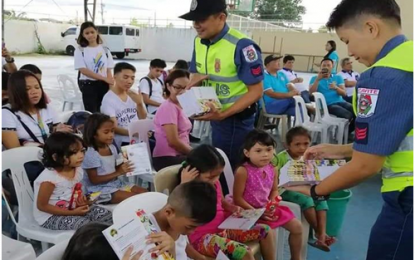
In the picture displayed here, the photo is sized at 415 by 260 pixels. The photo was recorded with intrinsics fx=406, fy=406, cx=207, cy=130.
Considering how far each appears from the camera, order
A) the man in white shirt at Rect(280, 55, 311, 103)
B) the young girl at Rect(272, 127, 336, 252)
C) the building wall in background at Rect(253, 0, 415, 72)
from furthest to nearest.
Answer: the building wall in background at Rect(253, 0, 415, 72), the man in white shirt at Rect(280, 55, 311, 103), the young girl at Rect(272, 127, 336, 252)

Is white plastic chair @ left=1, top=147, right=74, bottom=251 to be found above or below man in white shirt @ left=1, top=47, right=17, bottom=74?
below

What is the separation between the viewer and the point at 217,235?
6.01 ft

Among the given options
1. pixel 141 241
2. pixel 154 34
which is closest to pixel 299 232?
pixel 141 241

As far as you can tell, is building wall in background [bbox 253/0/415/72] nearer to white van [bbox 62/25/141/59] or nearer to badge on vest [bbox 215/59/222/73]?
white van [bbox 62/25/141/59]

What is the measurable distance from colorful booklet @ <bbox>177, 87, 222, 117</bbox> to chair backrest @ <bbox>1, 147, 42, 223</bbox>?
2.64ft

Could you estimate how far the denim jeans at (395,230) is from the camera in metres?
1.07

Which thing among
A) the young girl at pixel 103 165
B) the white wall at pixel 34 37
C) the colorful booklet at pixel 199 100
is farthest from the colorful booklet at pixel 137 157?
the white wall at pixel 34 37

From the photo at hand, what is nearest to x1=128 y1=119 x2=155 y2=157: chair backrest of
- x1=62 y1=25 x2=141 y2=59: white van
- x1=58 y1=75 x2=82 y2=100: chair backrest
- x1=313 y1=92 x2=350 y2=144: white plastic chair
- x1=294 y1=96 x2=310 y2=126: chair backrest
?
x1=294 y1=96 x2=310 y2=126: chair backrest

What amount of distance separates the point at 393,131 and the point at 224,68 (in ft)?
3.90

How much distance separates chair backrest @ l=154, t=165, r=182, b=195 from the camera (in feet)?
6.28

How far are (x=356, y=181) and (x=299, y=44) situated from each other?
59.6 ft

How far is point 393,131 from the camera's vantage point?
3.22 ft

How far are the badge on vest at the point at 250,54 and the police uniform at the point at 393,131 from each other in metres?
0.96

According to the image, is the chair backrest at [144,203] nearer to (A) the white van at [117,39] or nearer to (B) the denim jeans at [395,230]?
(B) the denim jeans at [395,230]
